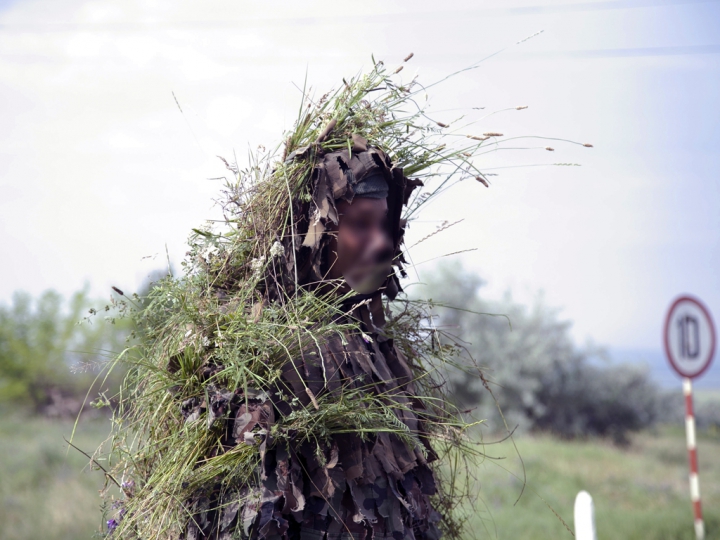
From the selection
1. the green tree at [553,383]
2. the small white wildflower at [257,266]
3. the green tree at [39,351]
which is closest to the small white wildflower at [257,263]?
the small white wildflower at [257,266]

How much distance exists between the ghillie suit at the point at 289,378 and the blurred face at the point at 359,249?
2.2 inches

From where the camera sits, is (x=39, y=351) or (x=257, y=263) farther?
(x=39, y=351)

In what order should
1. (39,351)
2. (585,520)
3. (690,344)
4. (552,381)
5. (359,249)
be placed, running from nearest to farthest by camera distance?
(359,249)
(585,520)
(690,344)
(39,351)
(552,381)

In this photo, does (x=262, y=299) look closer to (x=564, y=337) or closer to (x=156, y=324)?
(x=156, y=324)

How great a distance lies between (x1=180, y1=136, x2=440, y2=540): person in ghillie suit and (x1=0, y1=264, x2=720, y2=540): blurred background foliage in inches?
11.5

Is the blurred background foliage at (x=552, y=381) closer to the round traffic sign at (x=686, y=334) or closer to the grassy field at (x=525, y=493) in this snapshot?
the grassy field at (x=525, y=493)

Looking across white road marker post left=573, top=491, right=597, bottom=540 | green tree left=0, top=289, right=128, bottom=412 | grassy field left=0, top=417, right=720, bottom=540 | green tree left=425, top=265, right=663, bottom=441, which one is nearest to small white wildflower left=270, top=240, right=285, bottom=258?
white road marker post left=573, top=491, right=597, bottom=540

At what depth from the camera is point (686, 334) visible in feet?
20.2

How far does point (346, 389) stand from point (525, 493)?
688 centimetres

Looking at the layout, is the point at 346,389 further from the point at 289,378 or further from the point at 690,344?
the point at 690,344

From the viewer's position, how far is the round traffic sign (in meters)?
6.07

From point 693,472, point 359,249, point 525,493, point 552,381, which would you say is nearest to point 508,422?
point 552,381

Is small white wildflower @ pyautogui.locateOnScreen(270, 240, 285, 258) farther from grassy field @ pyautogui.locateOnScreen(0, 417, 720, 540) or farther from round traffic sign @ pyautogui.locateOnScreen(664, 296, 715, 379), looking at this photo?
round traffic sign @ pyautogui.locateOnScreen(664, 296, 715, 379)

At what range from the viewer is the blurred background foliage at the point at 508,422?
5.82m
